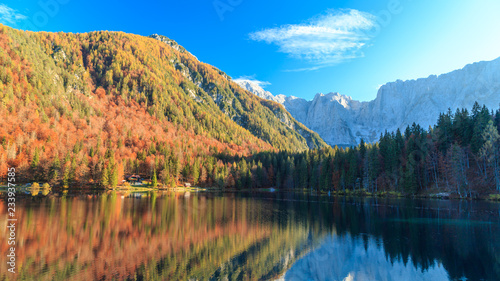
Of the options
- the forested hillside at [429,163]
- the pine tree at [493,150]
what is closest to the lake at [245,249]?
the pine tree at [493,150]

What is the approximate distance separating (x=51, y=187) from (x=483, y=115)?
174m

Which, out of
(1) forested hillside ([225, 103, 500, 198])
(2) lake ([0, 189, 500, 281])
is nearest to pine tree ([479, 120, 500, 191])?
(1) forested hillside ([225, 103, 500, 198])

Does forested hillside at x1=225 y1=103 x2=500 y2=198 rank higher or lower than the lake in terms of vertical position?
higher

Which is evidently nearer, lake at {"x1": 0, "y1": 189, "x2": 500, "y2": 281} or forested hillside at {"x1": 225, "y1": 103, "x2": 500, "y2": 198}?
lake at {"x1": 0, "y1": 189, "x2": 500, "y2": 281}

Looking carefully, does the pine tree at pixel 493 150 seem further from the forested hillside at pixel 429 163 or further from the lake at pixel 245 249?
the lake at pixel 245 249

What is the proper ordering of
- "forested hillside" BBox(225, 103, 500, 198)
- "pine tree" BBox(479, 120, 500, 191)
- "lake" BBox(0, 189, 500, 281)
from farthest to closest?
"forested hillside" BBox(225, 103, 500, 198)
"pine tree" BBox(479, 120, 500, 191)
"lake" BBox(0, 189, 500, 281)

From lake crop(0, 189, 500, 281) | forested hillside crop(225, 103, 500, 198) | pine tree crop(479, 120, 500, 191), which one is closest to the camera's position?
lake crop(0, 189, 500, 281)

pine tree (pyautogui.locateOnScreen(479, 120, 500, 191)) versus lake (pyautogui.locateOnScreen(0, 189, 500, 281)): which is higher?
pine tree (pyautogui.locateOnScreen(479, 120, 500, 191))

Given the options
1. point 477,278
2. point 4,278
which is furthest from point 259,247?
point 4,278

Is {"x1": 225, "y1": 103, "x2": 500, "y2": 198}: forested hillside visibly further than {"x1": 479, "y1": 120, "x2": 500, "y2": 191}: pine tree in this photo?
Yes

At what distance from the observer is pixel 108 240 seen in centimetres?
2867

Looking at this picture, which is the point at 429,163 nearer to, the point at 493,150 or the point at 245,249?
the point at 493,150

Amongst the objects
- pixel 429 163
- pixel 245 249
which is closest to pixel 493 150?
pixel 429 163

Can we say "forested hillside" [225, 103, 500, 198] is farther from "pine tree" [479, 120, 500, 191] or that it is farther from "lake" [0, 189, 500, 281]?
"lake" [0, 189, 500, 281]
